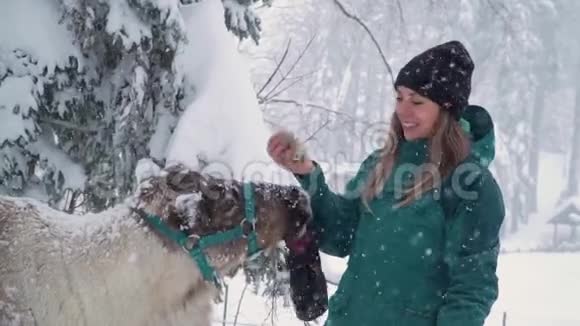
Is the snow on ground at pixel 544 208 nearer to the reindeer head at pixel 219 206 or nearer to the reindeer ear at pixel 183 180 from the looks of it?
the reindeer head at pixel 219 206

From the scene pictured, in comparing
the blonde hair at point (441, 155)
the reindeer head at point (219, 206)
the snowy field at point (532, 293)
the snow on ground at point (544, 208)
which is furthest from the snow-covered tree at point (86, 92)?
the snow on ground at point (544, 208)

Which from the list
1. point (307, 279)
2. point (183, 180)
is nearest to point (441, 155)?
point (307, 279)

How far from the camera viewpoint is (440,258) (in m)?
2.37

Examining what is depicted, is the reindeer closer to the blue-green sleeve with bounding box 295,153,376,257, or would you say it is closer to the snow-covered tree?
the blue-green sleeve with bounding box 295,153,376,257

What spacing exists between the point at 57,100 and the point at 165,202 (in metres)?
2.11

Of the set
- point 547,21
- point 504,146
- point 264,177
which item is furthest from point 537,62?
point 264,177

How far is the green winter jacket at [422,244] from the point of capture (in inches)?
85.1

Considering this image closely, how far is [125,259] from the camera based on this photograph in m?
2.50

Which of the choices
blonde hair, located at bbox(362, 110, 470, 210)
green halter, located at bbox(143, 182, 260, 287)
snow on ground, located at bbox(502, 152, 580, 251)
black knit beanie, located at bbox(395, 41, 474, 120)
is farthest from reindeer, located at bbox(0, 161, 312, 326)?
snow on ground, located at bbox(502, 152, 580, 251)

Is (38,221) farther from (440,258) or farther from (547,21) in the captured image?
(547,21)

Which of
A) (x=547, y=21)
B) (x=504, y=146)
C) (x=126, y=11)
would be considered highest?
(x=547, y=21)

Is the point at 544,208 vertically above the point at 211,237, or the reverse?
the point at 211,237

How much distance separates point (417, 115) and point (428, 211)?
1.19 ft

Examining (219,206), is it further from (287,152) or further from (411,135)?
(411,135)
